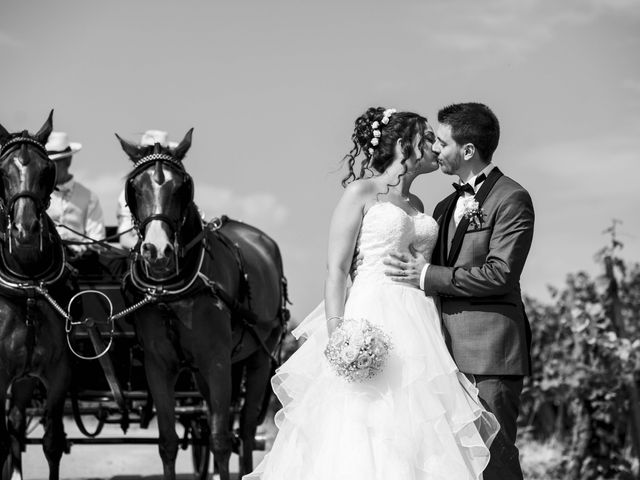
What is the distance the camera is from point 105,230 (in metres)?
8.92

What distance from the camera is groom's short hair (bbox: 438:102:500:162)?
5309 millimetres

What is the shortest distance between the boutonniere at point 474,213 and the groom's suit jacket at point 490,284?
0.05 feet

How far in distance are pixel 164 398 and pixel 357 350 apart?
8.04 ft

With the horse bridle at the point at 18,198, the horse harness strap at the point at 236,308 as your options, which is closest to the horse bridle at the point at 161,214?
the horse harness strap at the point at 236,308

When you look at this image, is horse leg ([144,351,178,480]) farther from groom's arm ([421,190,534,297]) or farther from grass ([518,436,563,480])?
grass ([518,436,563,480])

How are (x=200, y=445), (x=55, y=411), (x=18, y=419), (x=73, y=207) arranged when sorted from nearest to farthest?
1. (x=55, y=411)
2. (x=18, y=419)
3. (x=73, y=207)
4. (x=200, y=445)

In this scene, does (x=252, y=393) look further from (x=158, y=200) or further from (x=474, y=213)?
(x=474, y=213)

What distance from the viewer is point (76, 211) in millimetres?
8508

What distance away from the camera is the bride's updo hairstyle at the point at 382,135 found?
215 inches

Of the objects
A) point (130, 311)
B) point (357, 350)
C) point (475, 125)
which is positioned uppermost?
point (475, 125)

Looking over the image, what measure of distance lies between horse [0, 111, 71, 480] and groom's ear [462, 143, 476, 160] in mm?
2804

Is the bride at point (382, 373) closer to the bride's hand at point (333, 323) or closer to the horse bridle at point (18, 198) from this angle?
the bride's hand at point (333, 323)

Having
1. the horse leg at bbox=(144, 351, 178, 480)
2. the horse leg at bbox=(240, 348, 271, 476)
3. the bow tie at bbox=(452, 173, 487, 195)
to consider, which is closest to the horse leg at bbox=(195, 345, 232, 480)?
the horse leg at bbox=(144, 351, 178, 480)

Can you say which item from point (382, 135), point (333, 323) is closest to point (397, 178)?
point (382, 135)
